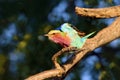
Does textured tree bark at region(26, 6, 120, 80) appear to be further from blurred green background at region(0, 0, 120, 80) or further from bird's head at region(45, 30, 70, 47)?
blurred green background at region(0, 0, 120, 80)

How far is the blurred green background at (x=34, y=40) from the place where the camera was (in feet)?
9.23

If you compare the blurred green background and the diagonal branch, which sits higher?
the blurred green background

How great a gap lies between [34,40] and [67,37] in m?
1.29

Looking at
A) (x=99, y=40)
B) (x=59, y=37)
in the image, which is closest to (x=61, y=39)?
(x=59, y=37)

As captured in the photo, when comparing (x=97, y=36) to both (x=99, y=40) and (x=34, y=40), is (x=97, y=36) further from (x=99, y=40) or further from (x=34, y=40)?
(x=34, y=40)

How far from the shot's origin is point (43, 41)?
2850mm

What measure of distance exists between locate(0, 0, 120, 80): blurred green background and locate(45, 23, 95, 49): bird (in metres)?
1.05

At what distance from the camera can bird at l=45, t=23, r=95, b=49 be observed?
1617 millimetres

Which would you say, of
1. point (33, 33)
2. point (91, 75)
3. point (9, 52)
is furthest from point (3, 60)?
point (91, 75)

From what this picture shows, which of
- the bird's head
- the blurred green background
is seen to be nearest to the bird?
the bird's head

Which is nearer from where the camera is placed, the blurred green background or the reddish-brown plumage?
the reddish-brown plumage

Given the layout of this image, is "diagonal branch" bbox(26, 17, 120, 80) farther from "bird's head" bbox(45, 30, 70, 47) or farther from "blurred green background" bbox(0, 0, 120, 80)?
"blurred green background" bbox(0, 0, 120, 80)

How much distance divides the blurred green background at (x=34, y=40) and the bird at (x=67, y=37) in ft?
3.44

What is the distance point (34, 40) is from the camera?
2.92 metres
